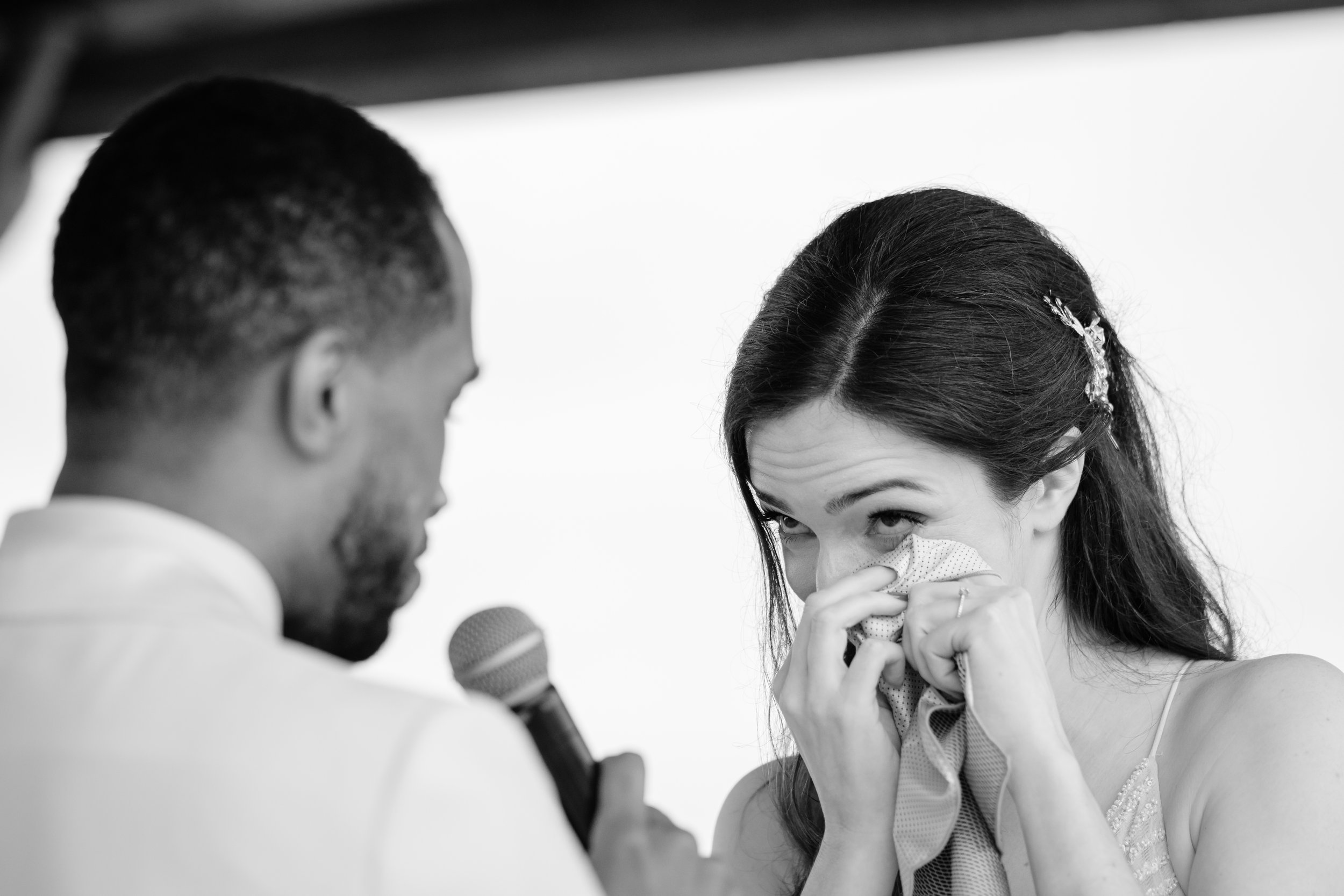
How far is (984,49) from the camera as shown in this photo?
13.5 feet

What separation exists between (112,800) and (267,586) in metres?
0.22

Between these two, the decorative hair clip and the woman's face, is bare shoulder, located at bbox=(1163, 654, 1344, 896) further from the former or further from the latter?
the decorative hair clip

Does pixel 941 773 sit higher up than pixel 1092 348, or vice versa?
pixel 1092 348

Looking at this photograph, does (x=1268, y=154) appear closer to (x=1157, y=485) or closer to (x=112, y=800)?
(x=1157, y=485)

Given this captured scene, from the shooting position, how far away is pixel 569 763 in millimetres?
1180

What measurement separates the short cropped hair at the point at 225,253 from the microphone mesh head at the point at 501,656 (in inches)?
13.3

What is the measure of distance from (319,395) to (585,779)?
0.42m

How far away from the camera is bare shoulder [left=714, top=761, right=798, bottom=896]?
7.14 feet

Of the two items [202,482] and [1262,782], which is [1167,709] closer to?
[1262,782]

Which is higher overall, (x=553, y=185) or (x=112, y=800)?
(x=553, y=185)

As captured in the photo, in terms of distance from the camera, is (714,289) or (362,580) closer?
(362,580)

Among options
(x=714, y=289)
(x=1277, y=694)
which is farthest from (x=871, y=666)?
(x=714, y=289)

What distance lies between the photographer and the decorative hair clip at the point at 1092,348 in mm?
1999

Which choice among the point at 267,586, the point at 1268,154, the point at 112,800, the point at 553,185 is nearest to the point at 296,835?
the point at 112,800
